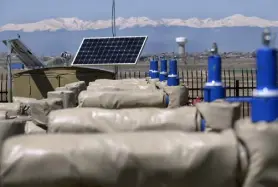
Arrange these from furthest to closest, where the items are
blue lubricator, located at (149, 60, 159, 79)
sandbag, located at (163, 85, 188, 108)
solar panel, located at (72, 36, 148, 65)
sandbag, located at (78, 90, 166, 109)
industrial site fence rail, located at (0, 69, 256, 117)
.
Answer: solar panel, located at (72, 36, 148, 65), industrial site fence rail, located at (0, 69, 256, 117), blue lubricator, located at (149, 60, 159, 79), sandbag, located at (163, 85, 188, 108), sandbag, located at (78, 90, 166, 109)

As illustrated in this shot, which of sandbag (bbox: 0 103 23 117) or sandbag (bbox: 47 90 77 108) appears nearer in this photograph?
sandbag (bbox: 0 103 23 117)

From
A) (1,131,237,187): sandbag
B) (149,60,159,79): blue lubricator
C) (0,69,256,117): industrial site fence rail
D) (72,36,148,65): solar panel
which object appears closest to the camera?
(1,131,237,187): sandbag

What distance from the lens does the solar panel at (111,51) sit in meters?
20.4

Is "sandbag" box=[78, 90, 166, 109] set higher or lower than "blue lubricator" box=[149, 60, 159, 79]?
higher

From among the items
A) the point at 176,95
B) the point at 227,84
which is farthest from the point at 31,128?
the point at 227,84

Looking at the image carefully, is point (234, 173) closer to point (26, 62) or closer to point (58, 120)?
point (58, 120)

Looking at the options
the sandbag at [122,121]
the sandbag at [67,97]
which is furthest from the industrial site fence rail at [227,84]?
the sandbag at [122,121]

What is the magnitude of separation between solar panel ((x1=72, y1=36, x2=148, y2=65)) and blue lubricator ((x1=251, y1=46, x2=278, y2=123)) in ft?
54.4

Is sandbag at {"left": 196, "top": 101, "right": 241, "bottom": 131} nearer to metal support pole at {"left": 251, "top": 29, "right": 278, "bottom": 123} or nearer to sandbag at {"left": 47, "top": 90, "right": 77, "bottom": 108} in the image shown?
metal support pole at {"left": 251, "top": 29, "right": 278, "bottom": 123}

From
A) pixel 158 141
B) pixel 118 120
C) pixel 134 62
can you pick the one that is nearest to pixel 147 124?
pixel 118 120

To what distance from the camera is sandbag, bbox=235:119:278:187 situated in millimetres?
3191

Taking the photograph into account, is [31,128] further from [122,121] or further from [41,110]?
[122,121]

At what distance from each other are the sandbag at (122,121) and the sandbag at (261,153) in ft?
2.96

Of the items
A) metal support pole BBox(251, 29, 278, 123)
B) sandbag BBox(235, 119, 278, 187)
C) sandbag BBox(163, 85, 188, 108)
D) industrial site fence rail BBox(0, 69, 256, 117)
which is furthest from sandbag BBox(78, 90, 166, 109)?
industrial site fence rail BBox(0, 69, 256, 117)
